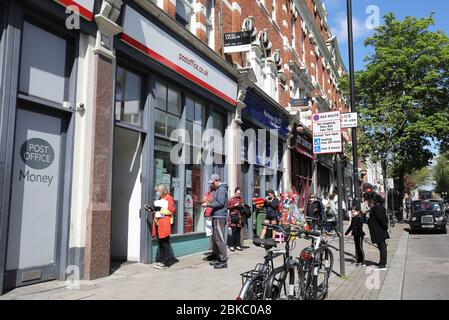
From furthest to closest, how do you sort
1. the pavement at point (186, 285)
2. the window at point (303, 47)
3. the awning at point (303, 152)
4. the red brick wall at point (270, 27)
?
the window at point (303, 47)
the awning at point (303, 152)
the red brick wall at point (270, 27)
the pavement at point (186, 285)

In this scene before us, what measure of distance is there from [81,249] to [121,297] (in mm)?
1355

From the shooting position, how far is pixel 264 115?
16.3 m

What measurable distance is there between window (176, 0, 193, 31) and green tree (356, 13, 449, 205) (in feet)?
50.5

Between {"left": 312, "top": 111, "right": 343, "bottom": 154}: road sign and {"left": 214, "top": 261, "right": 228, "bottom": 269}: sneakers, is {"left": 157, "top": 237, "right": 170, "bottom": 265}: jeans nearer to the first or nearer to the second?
{"left": 214, "top": 261, "right": 228, "bottom": 269}: sneakers

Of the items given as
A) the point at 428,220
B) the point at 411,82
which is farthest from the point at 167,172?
the point at 411,82

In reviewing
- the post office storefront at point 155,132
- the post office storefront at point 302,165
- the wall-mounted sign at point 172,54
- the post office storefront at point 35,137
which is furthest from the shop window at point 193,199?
the post office storefront at point 302,165

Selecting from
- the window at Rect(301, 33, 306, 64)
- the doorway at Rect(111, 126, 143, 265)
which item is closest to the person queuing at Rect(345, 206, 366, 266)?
the doorway at Rect(111, 126, 143, 265)

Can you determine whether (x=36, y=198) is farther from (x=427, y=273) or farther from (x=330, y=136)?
(x=427, y=273)

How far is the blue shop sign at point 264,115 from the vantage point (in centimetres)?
1465

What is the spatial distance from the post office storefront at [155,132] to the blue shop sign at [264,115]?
10.6ft

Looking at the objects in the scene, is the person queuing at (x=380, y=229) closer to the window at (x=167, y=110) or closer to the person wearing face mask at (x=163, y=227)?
the person wearing face mask at (x=163, y=227)
